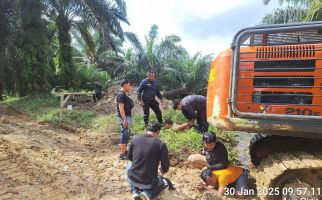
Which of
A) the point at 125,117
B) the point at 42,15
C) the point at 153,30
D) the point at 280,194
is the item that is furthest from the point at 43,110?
the point at 280,194

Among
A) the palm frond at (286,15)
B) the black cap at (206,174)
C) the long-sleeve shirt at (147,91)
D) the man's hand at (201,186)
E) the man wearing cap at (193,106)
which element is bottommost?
the man's hand at (201,186)

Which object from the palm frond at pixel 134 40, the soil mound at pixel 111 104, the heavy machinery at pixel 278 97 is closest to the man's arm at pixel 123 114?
the heavy machinery at pixel 278 97

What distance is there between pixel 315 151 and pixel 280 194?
0.90 meters

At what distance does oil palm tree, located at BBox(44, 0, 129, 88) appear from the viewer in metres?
20.1

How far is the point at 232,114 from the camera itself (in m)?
5.30

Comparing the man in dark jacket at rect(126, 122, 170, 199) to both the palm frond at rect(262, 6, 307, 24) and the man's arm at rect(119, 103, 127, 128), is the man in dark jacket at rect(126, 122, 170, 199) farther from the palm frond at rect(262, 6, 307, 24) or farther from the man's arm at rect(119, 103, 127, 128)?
the palm frond at rect(262, 6, 307, 24)

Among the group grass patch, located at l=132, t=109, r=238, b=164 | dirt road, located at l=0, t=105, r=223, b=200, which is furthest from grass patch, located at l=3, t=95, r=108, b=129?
dirt road, located at l=0, t=105, r=223, b=200

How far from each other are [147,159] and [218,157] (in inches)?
56.0

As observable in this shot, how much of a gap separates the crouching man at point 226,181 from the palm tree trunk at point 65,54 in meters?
16.5

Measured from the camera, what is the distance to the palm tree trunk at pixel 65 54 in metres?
21.0

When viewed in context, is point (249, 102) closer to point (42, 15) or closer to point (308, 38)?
point (308, 38)

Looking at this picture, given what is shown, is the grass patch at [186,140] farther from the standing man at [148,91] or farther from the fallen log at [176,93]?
the fallen log at [176,93]

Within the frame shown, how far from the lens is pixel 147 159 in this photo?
5.41 meters

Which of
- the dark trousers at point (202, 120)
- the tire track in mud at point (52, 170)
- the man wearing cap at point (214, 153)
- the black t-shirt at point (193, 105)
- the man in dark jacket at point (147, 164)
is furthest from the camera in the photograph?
the dark trousers at point (202, 120)
